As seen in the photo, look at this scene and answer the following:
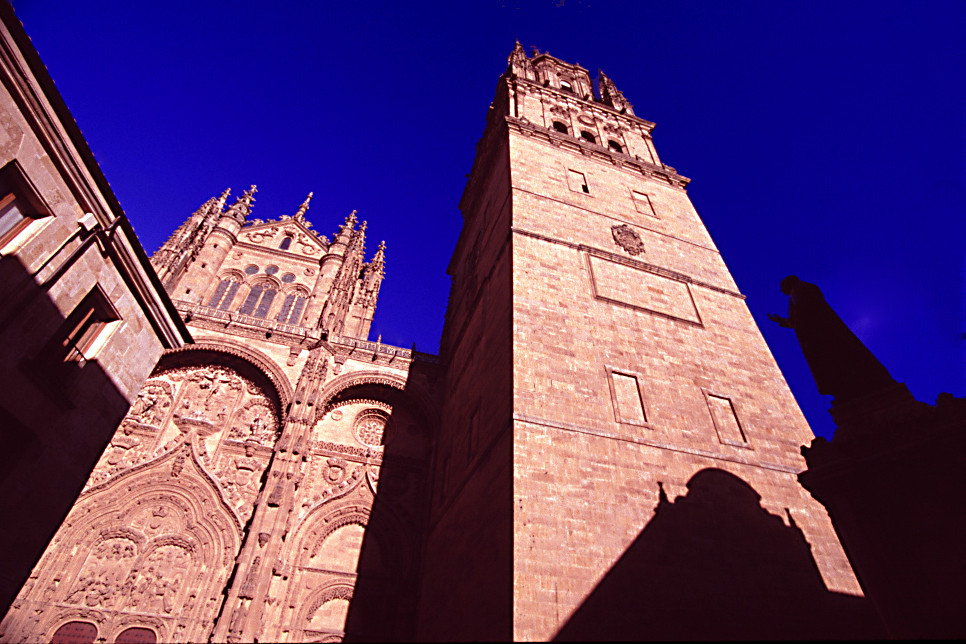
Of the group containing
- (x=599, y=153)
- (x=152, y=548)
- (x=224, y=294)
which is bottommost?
(x=152, y=548)

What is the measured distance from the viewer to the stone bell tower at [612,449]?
6.84m

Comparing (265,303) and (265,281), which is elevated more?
(265,281)

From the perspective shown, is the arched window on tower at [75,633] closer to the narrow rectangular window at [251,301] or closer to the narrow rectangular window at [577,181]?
the narrow rectangular window at [251,301]

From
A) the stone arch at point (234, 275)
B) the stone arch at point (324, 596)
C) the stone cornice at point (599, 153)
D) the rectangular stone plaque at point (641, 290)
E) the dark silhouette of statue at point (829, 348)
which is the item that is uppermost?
the stone cornice at point (599, 153)

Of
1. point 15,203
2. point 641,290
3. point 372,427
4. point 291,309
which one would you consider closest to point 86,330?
point 15,203

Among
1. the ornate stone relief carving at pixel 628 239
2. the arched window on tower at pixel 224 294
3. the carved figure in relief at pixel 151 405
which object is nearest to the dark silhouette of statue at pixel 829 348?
the ornate stone relief carving at pixel 628 239

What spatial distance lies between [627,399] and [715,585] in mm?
3248

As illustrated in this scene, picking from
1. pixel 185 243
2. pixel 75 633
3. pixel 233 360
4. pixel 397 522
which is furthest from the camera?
pixel 185 243

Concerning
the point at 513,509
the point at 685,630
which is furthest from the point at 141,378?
the point at 685,630

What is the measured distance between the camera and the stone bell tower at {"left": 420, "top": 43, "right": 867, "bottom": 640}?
6.84m

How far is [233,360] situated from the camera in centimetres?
1567

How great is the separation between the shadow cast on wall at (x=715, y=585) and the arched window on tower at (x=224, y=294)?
1740 centimetres

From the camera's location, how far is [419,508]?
14.3 meters

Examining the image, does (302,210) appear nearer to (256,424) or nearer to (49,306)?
(256,424)
